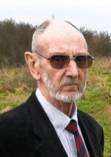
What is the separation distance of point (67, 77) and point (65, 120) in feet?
0.84

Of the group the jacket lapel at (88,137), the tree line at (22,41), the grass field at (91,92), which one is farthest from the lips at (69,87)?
the tree line at (22,41)

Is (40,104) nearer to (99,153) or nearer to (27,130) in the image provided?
(27,130)

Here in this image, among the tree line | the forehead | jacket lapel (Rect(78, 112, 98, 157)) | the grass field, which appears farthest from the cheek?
the tree line

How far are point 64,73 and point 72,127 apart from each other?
0.33 m

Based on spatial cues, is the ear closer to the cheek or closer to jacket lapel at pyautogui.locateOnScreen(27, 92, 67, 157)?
jacket lapel at pyautogui.locateOnScreen(27, 92, 67, 157)

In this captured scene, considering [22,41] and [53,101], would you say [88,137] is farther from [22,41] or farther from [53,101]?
[22,41]

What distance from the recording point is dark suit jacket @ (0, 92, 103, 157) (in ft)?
11.2

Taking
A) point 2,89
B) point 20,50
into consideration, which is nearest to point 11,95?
point 2,89

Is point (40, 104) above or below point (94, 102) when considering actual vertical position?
above

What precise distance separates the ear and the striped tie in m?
0.33

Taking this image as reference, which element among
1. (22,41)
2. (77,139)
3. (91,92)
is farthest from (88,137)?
(22,41)

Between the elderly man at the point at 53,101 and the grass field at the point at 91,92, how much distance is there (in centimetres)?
645

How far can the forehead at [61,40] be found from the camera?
3.57 m

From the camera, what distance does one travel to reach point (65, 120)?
362cm
